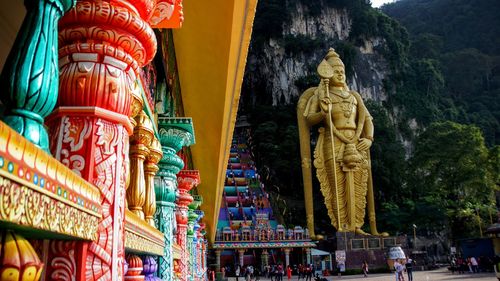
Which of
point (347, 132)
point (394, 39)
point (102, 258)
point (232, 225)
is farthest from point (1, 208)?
point (394, 39)

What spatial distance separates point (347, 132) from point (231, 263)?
9.88 meters

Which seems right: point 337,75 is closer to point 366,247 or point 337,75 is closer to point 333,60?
point 333,60

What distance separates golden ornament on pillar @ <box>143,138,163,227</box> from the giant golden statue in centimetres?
1757

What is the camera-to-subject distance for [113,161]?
3.88ft

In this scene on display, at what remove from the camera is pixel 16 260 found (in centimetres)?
71

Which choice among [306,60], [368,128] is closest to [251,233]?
[368,128]

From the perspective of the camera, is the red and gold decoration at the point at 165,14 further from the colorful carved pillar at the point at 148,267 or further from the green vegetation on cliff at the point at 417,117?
the green vegetation on cliff at the point at 417,117

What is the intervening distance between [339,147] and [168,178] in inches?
702

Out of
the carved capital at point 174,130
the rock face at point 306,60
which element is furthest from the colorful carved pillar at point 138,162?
the rock face at point 306,60

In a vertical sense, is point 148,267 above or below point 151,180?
below

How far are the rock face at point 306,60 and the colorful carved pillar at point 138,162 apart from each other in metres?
34.3

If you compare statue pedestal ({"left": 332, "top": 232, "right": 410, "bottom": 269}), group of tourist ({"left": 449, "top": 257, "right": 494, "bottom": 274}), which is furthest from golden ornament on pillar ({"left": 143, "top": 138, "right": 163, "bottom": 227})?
statue pedestal ({"left": 332, "top": 232, "right": 410, "bottom": 269})

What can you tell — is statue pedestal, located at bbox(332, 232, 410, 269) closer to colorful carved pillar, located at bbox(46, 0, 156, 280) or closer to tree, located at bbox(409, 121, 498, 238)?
tree, located at bbox(409, 121, 498, 238)

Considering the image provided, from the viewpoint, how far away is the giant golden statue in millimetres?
19688
